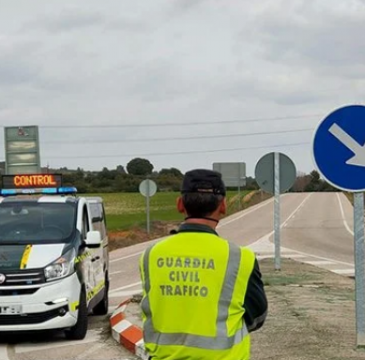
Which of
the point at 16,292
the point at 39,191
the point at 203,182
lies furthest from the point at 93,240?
the point at 203,182

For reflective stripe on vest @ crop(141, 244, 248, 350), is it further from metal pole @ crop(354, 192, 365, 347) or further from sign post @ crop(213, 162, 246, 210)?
sign post @ crop(213, 162, 246, 210)

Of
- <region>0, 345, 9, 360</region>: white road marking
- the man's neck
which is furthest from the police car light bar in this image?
the man's neck

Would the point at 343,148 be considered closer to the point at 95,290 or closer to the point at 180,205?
the point at 180,205

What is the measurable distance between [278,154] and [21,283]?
27.8ft

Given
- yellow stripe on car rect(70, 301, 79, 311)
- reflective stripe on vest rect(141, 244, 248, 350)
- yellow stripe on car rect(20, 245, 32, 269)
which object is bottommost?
yellow stripe on car rect(70, 301, 79, 311)

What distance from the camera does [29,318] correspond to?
965 cm

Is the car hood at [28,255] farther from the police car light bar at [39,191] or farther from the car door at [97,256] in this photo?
the police car light bar at [39,191]

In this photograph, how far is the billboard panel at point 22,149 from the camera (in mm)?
32906

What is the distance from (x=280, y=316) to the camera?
10297 mm

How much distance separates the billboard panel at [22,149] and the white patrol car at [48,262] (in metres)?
21.0

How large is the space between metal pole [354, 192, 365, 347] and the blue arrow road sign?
0.37m

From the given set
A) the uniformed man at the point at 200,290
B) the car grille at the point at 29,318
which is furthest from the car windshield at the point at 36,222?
the uniformed man at the point at 200,290

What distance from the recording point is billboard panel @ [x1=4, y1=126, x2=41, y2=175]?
32906 millimetres

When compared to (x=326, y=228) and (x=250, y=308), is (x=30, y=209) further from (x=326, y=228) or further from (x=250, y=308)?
(x=326, y=228)
